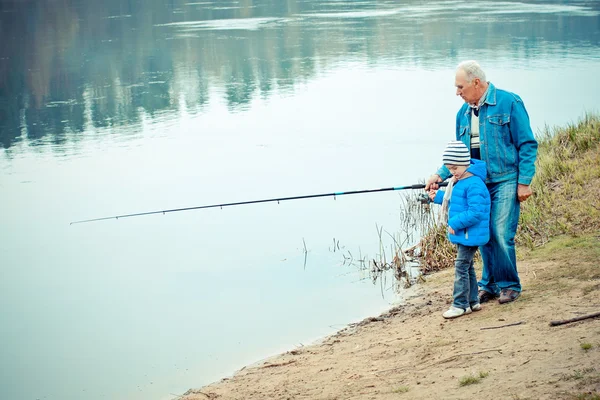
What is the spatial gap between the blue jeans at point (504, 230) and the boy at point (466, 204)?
3.6 inches

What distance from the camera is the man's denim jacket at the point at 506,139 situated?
4.75 metres

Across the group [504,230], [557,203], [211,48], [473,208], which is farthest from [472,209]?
[211,48]

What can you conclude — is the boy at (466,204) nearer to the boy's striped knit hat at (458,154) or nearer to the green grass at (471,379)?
the boy's striped knit hat at (458,154)

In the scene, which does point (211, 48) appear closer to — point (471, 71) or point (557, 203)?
point (557, 203)

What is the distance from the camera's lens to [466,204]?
188 inches

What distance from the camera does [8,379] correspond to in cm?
635

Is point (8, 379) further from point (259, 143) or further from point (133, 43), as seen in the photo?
point (133, 43)

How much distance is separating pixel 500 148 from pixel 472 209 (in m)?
0.41

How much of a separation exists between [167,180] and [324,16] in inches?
875

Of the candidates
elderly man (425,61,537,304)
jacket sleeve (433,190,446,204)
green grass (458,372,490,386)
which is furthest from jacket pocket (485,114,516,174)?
green grass (458,372,490,386)

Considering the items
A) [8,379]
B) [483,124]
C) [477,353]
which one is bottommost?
[8,379]

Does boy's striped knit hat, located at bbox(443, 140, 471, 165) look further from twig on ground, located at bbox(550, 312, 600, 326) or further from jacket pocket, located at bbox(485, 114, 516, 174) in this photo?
twig on ground, located at bbox(550, 312, 600, 326)

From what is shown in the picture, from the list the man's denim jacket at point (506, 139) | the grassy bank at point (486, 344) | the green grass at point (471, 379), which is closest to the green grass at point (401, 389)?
the grassy bank at point (486, 344)

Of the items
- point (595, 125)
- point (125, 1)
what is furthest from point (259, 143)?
point (125, 1)
